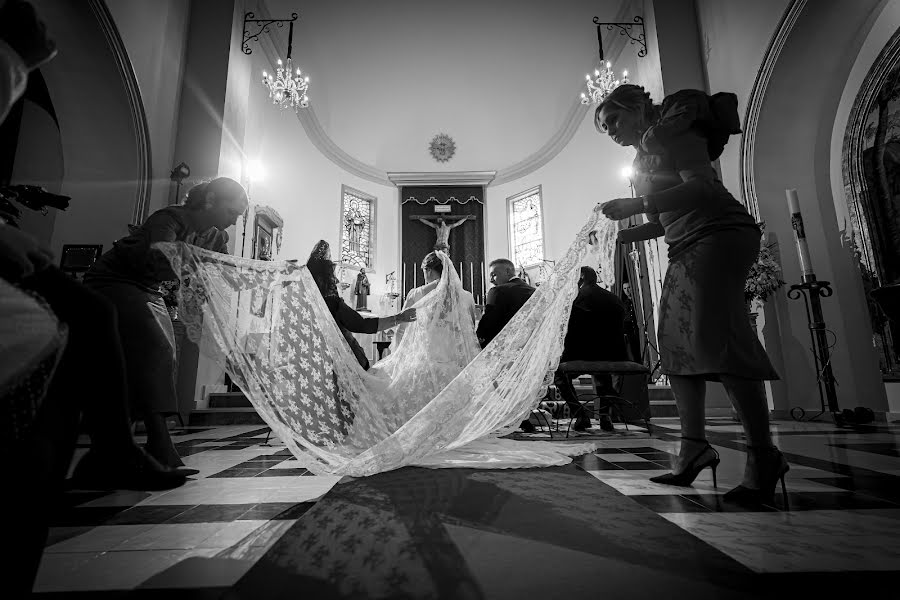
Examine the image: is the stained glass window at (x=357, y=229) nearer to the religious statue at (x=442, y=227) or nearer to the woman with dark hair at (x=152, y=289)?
the religious statue at (x=442, y=227)

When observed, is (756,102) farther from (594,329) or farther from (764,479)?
(764,479)

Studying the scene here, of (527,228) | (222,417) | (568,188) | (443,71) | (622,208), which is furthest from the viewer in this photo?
(527,228)

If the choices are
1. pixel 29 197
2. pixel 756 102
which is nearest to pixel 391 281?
pixel 756 102

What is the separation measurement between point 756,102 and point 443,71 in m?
6.18

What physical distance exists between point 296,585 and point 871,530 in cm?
130

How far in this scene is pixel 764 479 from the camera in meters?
1.34

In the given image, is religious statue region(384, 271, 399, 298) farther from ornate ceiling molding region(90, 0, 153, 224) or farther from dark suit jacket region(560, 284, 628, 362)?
dark suit jacket region(560, 284, 628, 362)

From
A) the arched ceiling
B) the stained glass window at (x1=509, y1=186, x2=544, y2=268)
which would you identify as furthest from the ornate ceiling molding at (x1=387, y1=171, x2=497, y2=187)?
the stained glass window at (x1=509, y1=186, x2=544, y2=268)

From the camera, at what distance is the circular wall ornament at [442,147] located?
11031 mm

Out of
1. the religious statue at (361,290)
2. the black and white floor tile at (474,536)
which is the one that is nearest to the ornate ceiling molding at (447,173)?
the religious statue at (361,290)

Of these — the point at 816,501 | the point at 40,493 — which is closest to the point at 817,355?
the point at 816,501

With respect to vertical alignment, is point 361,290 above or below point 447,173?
below

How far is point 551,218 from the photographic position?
10.4 metres

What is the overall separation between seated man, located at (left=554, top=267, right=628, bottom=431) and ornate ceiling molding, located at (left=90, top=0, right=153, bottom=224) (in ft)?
13.6
